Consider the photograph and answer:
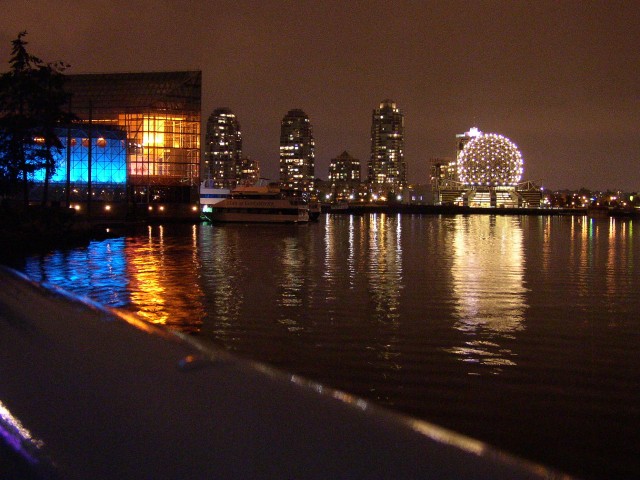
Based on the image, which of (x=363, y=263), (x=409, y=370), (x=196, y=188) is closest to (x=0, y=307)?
(x=409, y=370)

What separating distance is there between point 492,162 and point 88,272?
14047 cm

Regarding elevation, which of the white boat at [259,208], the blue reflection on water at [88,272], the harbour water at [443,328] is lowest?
the harbour water at [443,328]

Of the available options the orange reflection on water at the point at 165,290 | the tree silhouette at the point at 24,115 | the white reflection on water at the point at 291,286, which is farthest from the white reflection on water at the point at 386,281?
the tree silhouette at the point at 24,115

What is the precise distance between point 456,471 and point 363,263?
2219 cm

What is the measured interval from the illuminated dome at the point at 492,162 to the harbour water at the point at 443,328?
423 feet

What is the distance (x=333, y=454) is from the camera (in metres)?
4.58

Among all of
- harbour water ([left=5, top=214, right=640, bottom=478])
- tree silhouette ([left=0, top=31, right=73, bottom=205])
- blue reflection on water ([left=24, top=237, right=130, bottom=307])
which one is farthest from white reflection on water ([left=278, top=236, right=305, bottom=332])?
tree silhouette ([left=0, top=31, right=73, bottom=205])

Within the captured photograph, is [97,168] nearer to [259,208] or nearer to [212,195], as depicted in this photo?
[259,208]

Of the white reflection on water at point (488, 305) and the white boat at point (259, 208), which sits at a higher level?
the white boat at point (259, 208)

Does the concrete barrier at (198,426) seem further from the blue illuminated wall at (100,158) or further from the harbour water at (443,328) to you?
the blue illuminated wall at (100,158)

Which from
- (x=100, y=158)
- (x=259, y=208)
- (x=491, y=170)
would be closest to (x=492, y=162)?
(x=491, y=170)

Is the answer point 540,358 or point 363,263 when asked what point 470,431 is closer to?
point 540,358

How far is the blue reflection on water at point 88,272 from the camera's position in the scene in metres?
16.6

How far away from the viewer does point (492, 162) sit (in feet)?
502
